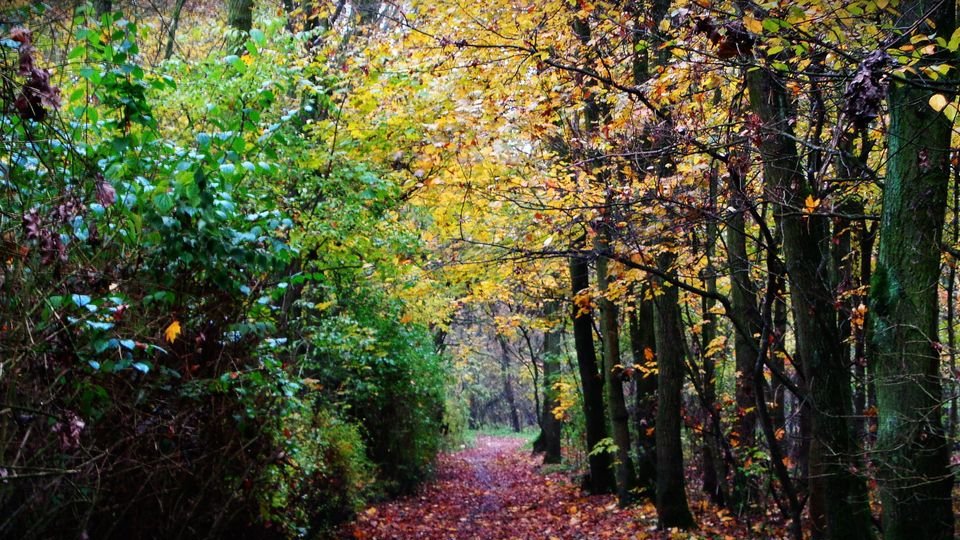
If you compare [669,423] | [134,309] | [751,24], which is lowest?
[669,423]

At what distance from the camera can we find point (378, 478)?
579 inches

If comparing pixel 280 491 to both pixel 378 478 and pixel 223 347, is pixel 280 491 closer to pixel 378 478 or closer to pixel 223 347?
pixel 223 347

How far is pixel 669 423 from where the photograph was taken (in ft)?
33.1

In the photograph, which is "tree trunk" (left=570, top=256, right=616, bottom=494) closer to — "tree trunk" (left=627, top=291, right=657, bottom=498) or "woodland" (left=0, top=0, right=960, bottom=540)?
"tree trunk" (left=627, top=291, right=657, bottom=498)

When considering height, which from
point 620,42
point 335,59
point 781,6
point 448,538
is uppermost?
point 335,59

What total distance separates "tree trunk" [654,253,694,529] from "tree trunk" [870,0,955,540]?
16.1 feet

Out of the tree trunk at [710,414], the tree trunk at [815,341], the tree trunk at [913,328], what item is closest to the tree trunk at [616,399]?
the tree trunk at [710,414]

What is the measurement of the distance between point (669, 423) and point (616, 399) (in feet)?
8.04

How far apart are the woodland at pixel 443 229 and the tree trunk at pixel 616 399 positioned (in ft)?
0.18

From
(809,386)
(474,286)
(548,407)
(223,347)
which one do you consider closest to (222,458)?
(223,347)

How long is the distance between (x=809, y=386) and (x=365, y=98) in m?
6.25

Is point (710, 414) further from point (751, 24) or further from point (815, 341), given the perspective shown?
point (751, 24)

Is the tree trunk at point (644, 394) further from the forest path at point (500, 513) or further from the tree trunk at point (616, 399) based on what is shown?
the forest path at point (500, 513)

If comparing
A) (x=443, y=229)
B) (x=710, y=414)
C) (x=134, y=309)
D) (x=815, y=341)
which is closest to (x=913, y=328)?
(x=815, y=341)
